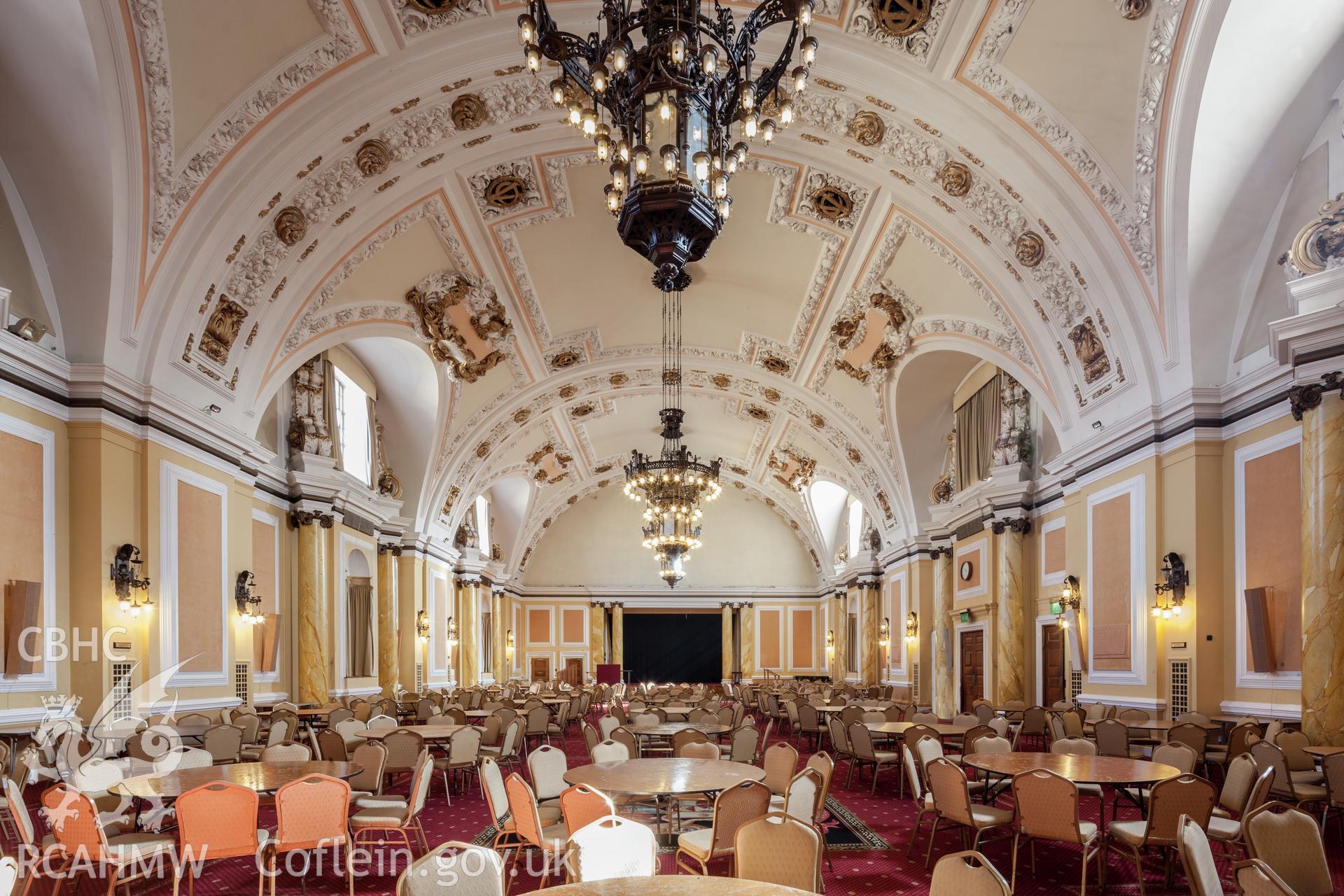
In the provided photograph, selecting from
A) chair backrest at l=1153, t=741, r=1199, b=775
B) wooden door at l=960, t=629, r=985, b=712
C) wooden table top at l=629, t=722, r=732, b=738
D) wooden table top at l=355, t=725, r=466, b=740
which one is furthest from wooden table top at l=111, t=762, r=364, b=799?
wooden door at l=960, t=629, r=985, b=712

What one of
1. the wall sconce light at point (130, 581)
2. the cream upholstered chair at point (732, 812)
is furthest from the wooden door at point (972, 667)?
the wall sconce light at point (130, 581)

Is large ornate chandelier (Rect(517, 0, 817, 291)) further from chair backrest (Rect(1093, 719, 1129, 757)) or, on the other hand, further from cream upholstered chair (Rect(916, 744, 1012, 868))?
chair backrest (Rect(1093, 719, 1129, 757))

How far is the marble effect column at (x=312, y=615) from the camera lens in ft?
48.6

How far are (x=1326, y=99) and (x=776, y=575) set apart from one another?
86.2ft

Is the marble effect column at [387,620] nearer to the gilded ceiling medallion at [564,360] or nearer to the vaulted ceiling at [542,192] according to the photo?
the vaulted ceiling at [542,192]

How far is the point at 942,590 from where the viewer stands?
759 inches

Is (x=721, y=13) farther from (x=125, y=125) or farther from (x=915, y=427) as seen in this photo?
(x=915, y=427)

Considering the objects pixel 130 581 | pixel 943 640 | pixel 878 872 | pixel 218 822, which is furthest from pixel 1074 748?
pixel 943 640

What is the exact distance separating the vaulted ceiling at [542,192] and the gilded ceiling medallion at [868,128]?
3cm

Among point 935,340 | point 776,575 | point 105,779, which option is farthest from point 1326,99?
point 776,575

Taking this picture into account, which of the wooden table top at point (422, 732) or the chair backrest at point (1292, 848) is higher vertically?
the chair backrest at point (1292, 848)

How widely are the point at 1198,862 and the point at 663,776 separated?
3487 millimetres

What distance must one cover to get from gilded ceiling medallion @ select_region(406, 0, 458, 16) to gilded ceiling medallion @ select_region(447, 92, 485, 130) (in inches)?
54.1

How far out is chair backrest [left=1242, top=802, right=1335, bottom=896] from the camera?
14.5 feet
